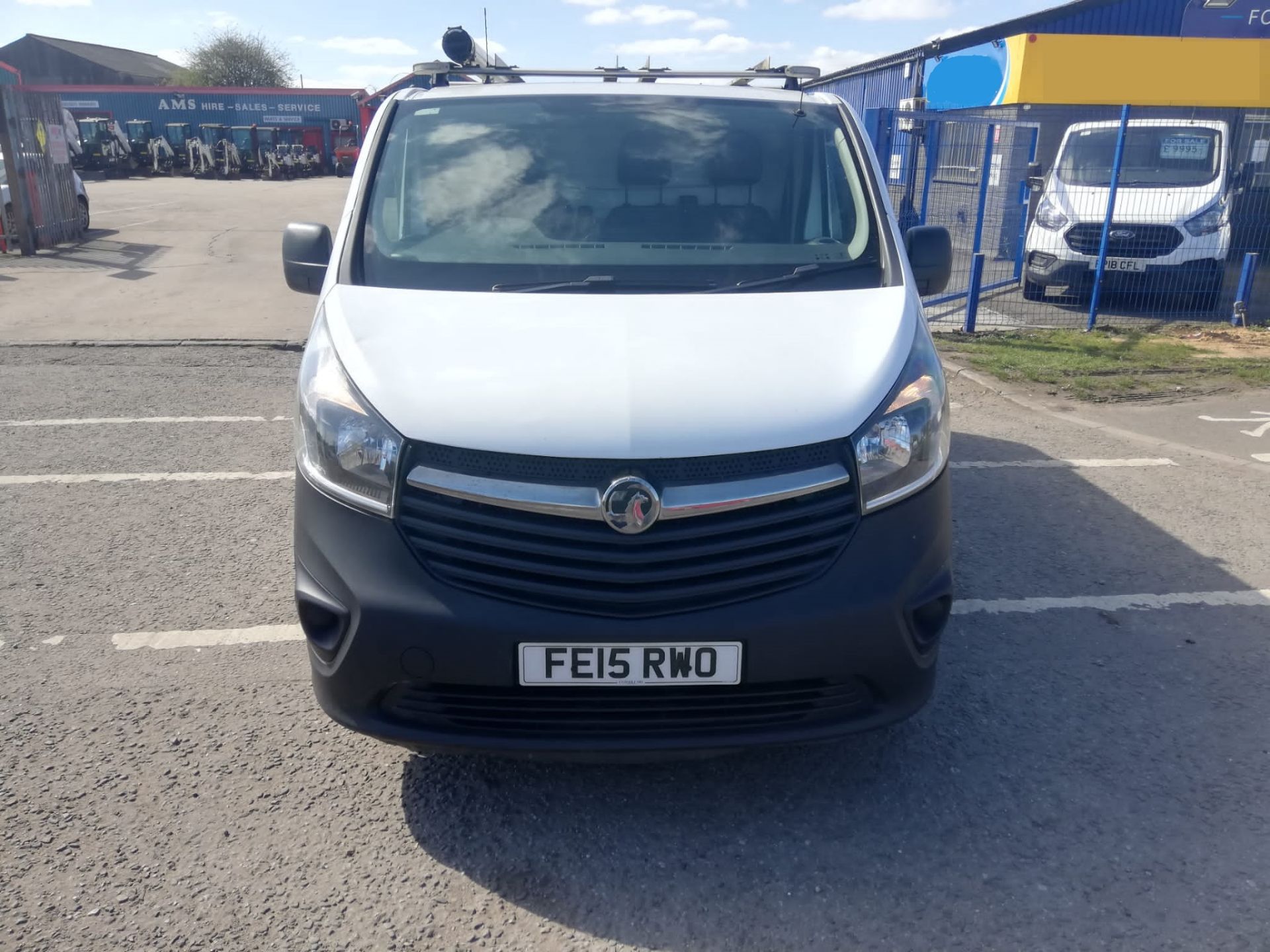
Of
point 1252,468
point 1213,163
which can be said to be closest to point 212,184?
point 1213,163

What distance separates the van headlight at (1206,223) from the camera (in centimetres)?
1139

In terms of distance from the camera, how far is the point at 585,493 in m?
2.47

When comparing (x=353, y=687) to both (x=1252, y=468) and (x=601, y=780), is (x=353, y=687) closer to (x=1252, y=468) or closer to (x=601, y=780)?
(x=601, y=780)

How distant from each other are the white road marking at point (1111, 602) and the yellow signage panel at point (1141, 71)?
1590 cm

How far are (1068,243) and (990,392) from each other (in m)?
4.51

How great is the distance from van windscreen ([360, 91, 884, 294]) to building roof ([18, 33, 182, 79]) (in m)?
83.8

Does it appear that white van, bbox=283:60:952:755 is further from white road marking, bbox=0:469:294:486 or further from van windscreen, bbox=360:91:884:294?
white road marking, bbox=0:469:294:486

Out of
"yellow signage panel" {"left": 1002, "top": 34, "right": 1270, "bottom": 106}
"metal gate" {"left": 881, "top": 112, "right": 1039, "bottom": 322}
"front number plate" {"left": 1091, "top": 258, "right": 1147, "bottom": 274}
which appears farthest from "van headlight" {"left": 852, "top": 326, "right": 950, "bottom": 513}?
"yellow signage panel" {"left": 1002, "top": 34, "right": 1270, "bottom": 106}

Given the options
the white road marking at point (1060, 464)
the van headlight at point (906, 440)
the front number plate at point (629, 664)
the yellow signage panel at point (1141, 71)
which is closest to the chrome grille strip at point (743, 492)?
the van headlight at point (906, 440)

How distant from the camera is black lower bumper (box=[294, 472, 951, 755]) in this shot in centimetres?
249

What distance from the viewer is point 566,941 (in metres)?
2.44

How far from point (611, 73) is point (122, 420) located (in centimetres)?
451

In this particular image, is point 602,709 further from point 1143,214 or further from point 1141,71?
point 1141,71

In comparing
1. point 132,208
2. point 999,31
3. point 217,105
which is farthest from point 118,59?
point 999,31
